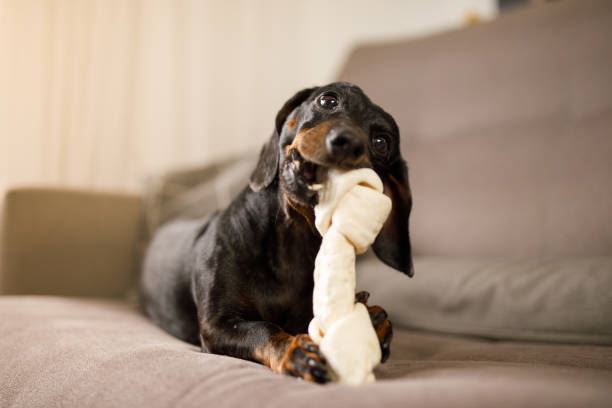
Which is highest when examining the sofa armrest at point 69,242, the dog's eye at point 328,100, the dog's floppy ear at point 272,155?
the dog's eye at point 328,100

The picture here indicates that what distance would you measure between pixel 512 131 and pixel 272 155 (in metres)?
1.27

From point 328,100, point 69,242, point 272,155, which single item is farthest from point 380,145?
point 69,242

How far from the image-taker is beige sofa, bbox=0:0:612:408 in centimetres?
100

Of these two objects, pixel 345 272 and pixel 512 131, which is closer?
pixel 345 272

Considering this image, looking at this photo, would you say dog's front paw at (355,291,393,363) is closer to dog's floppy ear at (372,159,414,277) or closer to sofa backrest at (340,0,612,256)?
dog's floppy ear at (372,159,414,277)

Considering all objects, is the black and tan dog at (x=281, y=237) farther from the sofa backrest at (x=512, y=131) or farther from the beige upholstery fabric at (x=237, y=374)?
the sofa backrest at (x=512, y=131)

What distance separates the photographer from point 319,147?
1.15 m

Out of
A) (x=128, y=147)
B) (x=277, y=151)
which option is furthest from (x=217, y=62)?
(x=277, y=151)

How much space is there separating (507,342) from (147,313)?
4.45ft

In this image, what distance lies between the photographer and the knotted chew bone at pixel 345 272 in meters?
0.96

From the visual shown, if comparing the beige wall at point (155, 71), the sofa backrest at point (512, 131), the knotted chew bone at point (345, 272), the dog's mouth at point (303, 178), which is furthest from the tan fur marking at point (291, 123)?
the beige wall at point (155, 71)

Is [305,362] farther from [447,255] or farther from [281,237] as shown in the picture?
[447,255]

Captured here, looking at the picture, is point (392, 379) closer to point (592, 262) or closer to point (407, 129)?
point (592, 262)

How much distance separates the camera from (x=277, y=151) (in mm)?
1515
